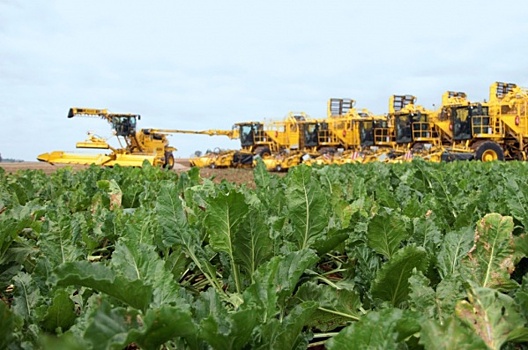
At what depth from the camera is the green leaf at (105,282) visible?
72 centimetres

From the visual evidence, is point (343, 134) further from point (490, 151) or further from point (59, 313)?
point (59, 313)

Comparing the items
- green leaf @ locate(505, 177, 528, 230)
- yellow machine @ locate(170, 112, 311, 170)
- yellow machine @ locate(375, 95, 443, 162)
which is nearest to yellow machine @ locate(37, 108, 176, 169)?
yellow machine @ locate(170, 112, 311, 170)

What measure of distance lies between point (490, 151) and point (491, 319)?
77.9 feet

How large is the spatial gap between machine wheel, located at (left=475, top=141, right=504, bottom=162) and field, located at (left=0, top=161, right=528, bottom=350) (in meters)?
21.9

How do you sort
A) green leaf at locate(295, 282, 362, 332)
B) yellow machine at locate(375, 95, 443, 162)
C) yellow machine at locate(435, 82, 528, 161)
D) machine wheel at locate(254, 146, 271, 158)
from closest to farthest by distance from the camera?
green leaf at locate(295, 282, 362, 332) → yellow machine at locate(435, 82, 528, 161) → yellow machine at locate(375, 95, 443, 162) → machine wheel at locate(254, 146, 271, 158)

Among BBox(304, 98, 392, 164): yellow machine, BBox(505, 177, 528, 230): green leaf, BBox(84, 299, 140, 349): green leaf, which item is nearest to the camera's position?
BBox(84, 299, 140, 349): green leaf

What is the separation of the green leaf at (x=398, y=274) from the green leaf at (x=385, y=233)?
0.46 ft

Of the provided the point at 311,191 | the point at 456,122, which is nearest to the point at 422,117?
the point at 456,122

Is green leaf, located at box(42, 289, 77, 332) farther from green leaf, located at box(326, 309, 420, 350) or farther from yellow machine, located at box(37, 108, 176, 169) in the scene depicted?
yellow machine, located at box(37, 108, 176, 169)

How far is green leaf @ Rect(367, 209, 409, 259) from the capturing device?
3.74 feet

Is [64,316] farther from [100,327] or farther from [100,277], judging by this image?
[100,327]

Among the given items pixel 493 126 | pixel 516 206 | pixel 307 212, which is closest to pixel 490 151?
pixel 493 126

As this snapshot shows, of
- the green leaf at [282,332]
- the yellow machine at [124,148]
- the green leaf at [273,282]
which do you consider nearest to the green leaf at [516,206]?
the green leaf at [273,282]

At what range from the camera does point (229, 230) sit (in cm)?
115
